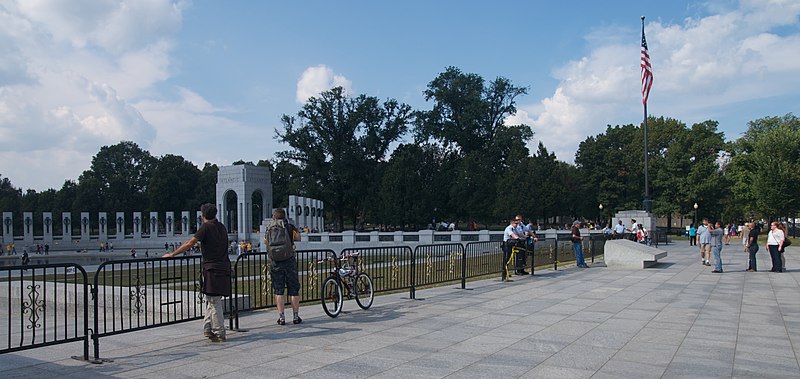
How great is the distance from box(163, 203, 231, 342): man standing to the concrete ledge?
15386 mm

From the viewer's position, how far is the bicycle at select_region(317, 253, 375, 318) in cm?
994

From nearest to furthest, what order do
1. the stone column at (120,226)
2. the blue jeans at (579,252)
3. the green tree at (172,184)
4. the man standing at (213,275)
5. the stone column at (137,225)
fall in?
1. the man standing at (213,275)
2. the blue jeans at (579,252)
3. the stone column at (137,225)
4. the stone column at (120,226)
5. the green tree at (172,184)

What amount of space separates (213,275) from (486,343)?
12.4 feet

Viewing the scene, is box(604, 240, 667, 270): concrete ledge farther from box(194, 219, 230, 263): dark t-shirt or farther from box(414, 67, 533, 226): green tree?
box(414, 67, 533, 226): green tree

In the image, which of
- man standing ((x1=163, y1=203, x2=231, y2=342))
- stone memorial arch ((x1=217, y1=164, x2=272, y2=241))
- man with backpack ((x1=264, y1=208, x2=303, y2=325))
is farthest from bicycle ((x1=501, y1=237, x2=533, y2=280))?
stone memorial arch ((x1=217, y1=164, x2=272, y2=241))

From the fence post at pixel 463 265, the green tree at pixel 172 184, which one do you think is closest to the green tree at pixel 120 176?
the green tree at pixel 172 184

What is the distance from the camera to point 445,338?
27.0ft

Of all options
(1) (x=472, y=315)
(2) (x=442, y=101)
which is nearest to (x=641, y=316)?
(1) (x=472, y=315)

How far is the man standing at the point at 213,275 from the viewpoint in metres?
7.79

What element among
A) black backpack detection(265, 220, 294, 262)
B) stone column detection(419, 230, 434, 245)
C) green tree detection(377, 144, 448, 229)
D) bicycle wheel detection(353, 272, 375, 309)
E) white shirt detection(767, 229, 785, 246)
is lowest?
stone column detection(419, 230, 434, 245)

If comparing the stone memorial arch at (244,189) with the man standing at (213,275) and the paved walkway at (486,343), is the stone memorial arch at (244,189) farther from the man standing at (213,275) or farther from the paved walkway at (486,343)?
the man standing at (213,275)

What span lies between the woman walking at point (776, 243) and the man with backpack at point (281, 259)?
1535cm

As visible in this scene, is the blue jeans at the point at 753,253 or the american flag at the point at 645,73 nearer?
the blue jeans at the point at 753,253

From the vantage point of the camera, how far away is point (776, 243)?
17859 mm
